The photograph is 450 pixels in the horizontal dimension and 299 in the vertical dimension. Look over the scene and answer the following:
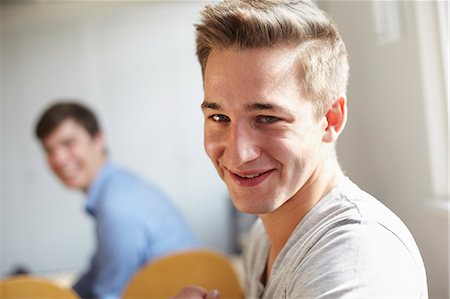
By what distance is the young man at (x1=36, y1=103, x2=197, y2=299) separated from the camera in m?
1.66

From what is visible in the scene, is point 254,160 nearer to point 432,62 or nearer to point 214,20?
point 214,20

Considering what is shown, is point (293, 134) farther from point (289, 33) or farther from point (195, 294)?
point (195, 294)

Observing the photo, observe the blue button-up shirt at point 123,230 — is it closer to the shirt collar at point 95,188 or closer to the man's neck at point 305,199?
the shirt collar at point 95,188

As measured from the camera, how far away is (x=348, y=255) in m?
0.62

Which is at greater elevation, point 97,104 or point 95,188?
point 97,104

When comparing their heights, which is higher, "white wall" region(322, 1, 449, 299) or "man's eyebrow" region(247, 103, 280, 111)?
"man's eyebrow" region(247, 103, 280, 111)

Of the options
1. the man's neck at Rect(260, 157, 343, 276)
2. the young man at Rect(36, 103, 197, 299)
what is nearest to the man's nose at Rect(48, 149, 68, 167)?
the young man at Rect(36, 103, 197, 299)

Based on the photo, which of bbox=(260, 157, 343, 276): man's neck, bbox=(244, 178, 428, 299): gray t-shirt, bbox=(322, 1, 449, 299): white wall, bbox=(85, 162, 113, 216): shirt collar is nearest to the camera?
bbox=(244, 178, 428, 299): gray t-shirt

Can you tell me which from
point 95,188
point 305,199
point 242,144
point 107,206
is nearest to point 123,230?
point 107,206

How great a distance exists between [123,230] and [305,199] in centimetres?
98

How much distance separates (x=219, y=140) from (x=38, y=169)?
387cm

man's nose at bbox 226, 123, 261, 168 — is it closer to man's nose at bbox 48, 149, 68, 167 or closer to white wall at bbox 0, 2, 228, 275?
man's nose at bbox 48, 149, 68, 167

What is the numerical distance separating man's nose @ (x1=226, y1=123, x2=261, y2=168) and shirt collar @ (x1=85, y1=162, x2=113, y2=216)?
124 cm

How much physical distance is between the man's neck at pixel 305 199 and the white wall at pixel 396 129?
27 centimetres
